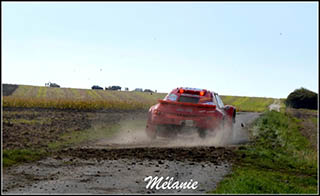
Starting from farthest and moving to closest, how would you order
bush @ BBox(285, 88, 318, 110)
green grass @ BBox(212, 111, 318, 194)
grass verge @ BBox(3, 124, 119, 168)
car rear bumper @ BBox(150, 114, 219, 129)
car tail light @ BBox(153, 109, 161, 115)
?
bush @ BBox(285, 88, 318, 110)
car tail light @ BBox(153, 109, 161, 115)
car rear bumper @ BBox(150, 114, 219, 129)
grass verge @ BBox(3, 124, 119, 168)
green grass @ BBox(212, 111, 318, 194)

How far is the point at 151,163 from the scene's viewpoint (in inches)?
369

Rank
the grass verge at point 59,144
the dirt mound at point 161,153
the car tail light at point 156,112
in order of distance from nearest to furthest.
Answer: the grass verge at point 59,144 < the dirt mound at point 161,153 < the car tail light at point 156,112

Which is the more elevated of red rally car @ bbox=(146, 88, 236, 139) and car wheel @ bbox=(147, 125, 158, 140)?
red rally car @ bbox=(146, 88, 236, 139)

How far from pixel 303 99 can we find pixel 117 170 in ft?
205

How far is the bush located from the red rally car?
186 ft

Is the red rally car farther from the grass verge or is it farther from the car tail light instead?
the grass verge

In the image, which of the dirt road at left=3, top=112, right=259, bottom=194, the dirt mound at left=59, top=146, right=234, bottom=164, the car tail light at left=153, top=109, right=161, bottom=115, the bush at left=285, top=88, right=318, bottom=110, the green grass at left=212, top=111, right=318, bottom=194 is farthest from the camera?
the bush at left=285, top=88, right=318, bottom=110

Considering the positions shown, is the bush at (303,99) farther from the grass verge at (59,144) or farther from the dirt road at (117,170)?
the dirt road at (117,170)

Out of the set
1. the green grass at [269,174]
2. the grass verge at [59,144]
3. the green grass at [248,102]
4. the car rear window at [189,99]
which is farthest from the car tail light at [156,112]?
the green grass at [248,102]

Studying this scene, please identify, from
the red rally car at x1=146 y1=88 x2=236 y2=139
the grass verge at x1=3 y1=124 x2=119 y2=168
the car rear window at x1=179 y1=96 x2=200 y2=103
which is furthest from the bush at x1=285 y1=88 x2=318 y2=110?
the car rear window at x1=179 y1=96 x2=200 y2=103

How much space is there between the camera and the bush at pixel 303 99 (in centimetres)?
6588

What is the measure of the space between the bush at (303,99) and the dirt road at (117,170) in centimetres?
5780

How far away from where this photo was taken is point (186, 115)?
12680 millimetres

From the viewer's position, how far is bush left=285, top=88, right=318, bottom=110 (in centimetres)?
6588
